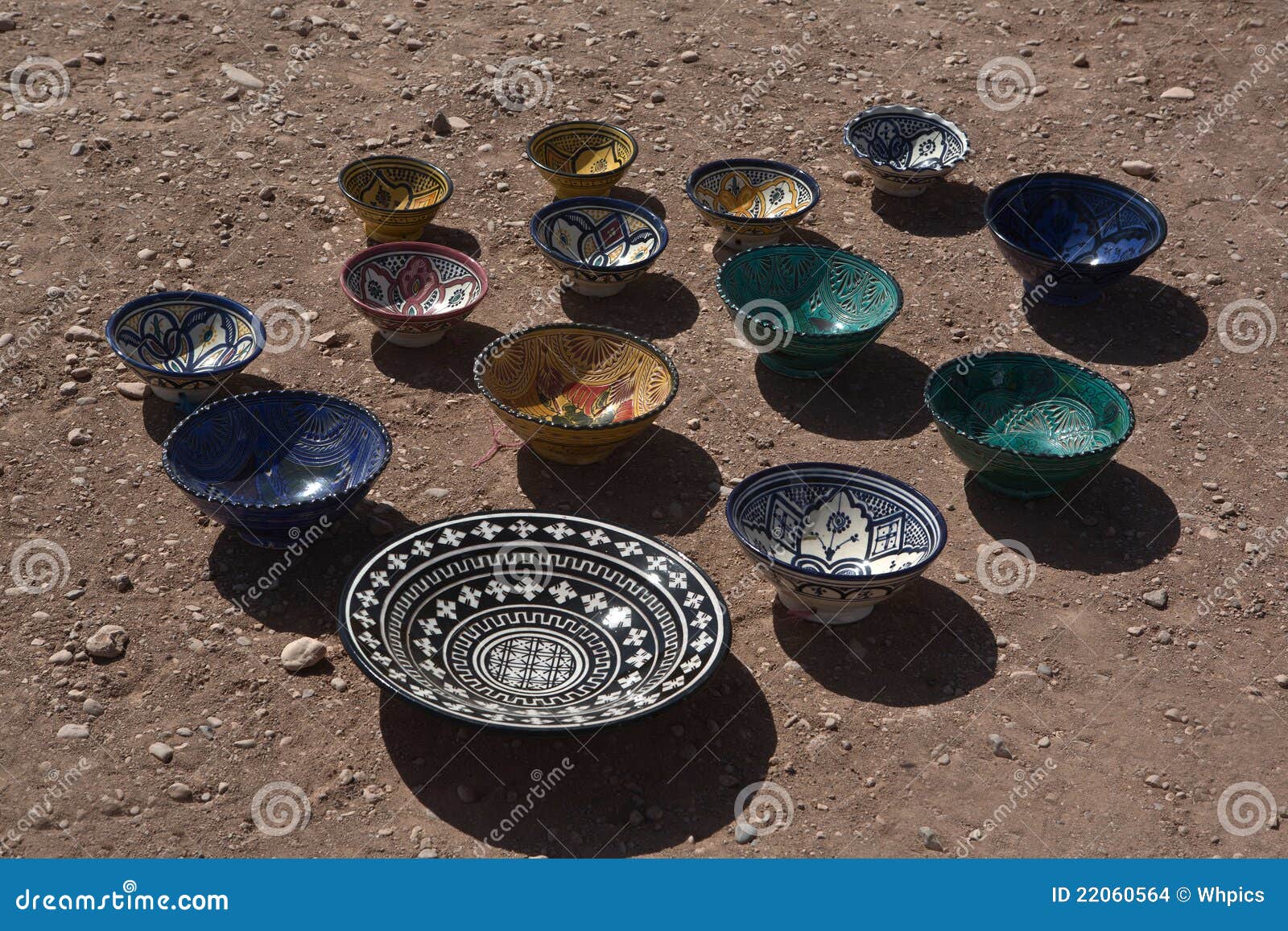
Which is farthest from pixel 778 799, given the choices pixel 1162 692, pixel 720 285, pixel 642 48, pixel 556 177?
pixel 642 48

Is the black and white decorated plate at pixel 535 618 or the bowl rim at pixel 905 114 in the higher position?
the bowl rim at pixel 905 114

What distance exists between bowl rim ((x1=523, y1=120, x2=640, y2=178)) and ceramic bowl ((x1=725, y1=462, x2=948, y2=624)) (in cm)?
420

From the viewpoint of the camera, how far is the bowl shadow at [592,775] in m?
5.73

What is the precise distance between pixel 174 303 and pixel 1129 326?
7.14 m

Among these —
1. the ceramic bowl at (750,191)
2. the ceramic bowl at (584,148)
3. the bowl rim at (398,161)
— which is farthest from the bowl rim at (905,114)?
the bowl rim at (398,161)

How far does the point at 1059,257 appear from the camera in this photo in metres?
9.91

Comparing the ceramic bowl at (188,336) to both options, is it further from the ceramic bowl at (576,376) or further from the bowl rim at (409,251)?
the ceramic bowl at (576,376)

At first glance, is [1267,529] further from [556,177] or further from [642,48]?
[642,48]

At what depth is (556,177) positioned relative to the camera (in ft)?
33.6
